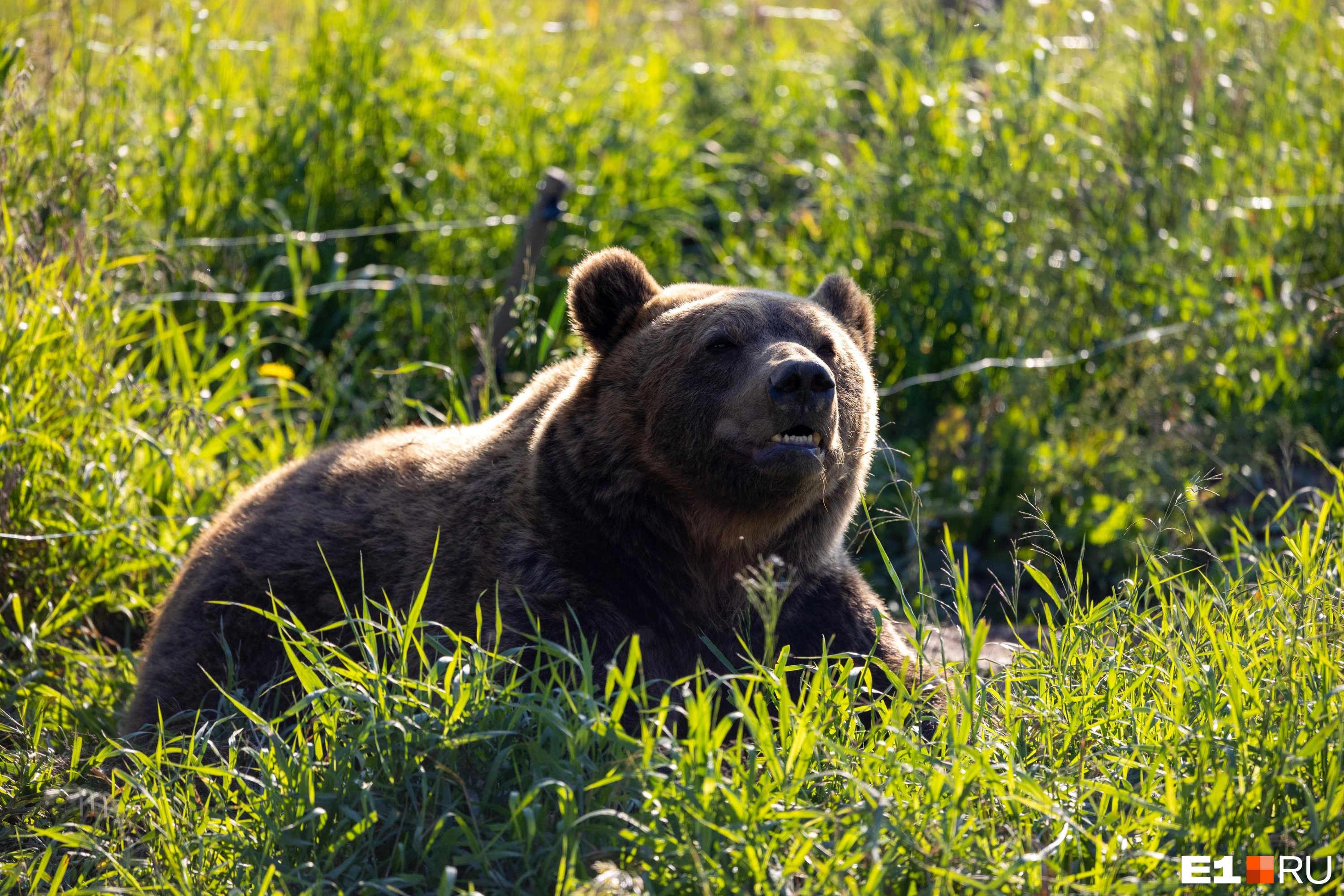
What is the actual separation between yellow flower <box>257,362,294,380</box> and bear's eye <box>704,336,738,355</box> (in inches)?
92.2

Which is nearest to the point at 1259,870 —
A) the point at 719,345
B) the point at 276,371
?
the point at 719,345

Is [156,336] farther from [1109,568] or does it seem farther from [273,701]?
[1109,568]

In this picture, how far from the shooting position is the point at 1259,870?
2045 mm

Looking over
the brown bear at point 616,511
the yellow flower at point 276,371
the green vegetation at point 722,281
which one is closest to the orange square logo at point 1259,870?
the green vegetation at point 722,281

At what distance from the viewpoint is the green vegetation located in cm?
220

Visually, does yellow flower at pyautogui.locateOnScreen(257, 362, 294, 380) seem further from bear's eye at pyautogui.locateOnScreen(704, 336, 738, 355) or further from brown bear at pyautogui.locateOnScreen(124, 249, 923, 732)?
bear's eye at pyautogui.locateOnScreen(704, 336, 738, 355)

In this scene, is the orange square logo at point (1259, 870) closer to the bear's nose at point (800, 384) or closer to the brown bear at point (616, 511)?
the brown bear at point (616, 511)

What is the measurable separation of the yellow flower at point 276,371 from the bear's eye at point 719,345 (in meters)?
2.34

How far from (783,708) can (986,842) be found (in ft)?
1.51

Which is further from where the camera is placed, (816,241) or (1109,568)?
(816,241)

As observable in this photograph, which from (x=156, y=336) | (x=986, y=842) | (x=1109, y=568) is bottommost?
(x=1109, y=568)

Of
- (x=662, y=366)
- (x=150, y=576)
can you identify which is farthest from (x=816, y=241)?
(x=150, y=576)

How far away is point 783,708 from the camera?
7.88 ft

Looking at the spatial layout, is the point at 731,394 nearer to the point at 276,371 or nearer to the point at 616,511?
the point at 616,511
